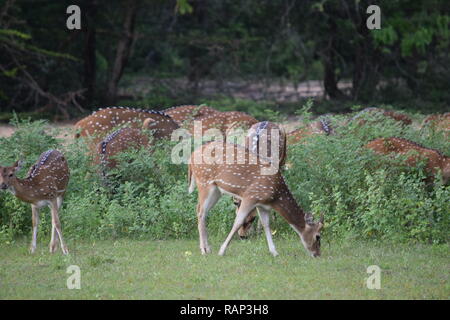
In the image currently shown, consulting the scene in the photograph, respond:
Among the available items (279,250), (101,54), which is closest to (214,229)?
(279,250)

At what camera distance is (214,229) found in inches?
456

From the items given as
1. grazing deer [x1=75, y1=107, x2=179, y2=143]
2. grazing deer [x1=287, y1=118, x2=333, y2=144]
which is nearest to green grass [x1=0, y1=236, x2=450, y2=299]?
grazing deer [x1=287, y1=118, x2=333, y2=144]

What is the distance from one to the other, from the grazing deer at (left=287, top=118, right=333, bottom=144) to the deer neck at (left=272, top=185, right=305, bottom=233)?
292 centimetres

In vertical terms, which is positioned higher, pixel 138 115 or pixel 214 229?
pixel 138 115

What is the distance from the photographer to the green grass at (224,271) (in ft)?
27.5

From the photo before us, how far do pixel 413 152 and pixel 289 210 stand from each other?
254 cm

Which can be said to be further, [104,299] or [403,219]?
[403,219]

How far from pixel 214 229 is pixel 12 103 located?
38.7 ft

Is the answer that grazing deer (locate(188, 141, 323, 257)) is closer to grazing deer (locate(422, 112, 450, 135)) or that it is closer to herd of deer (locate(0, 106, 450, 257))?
herd of deer (locate(0, 106, 450, 257))

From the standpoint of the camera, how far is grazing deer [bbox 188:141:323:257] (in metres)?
10.1

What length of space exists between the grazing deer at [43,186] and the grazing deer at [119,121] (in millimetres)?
3388

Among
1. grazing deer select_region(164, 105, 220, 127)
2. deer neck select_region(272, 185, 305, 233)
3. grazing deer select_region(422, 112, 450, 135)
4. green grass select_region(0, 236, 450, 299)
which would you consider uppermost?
grazing deer select_region(164, 105, 220, 127)
